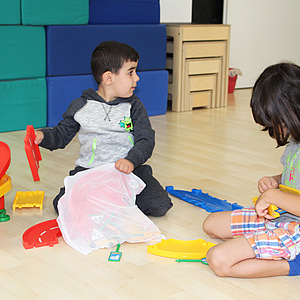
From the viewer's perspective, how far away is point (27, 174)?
1.60 meters

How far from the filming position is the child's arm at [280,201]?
0.86 m

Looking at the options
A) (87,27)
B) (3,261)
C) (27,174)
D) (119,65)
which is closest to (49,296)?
(3,261)

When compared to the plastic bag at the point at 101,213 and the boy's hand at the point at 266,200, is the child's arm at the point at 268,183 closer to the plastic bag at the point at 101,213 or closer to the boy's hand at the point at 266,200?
the boy's hand at the point at 266,200

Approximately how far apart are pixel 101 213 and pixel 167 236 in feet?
0.58

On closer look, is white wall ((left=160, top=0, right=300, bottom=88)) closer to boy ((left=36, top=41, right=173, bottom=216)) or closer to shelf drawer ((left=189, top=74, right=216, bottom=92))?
shelf drawer ((left=189, top=74, right=216, bottom=92))

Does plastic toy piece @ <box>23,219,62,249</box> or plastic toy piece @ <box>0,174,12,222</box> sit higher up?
plastic toy piece @ <box>0,174,12,222</box>

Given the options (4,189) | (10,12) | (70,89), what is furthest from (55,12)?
(4,189)

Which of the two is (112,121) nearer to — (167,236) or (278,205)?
(167,236)

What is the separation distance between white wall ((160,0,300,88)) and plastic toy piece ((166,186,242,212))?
2315 millimetres

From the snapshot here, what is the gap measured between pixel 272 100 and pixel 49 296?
563 millimetres

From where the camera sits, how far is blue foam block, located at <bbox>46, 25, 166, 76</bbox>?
2256mm

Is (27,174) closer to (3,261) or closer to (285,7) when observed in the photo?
(3,261)

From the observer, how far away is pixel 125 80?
4.04 feet

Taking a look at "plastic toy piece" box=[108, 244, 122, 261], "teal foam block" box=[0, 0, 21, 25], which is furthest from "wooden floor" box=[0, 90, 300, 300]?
"teal foam block" box=[0, 0, 21, 25]
